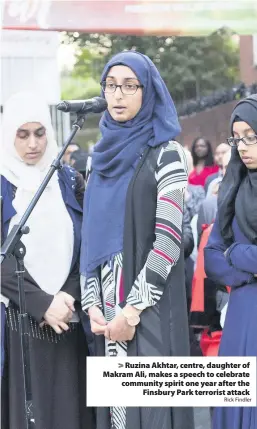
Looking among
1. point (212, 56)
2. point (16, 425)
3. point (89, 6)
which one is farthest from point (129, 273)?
point (212, 56)

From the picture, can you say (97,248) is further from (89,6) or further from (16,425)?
(89,6)

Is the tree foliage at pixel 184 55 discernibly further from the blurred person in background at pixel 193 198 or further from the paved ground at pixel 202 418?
the paved ground at pixel 202 418

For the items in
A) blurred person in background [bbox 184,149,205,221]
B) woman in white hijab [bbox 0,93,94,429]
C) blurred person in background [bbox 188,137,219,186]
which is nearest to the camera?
woman in white hijab [bbox 0,93,94,429]

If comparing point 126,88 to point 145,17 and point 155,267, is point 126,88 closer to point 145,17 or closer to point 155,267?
point 155,267

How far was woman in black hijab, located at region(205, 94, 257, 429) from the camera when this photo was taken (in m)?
3.31

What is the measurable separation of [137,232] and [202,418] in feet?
6.81

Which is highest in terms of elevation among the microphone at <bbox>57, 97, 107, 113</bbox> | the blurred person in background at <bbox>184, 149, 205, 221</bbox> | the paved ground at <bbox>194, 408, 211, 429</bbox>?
the blurred person in background at <bbox>184, 149, 205, 221</bbox>

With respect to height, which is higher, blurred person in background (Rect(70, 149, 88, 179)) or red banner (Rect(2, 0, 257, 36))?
red banner (Rect(2, 0, 257, 36))

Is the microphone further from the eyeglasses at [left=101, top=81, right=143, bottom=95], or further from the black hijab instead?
the black hijab

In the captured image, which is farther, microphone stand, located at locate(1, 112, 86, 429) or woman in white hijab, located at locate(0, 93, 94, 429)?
woman in white hijab, located at locate(0, 93, 94, 429)

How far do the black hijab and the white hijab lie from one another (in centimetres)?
73

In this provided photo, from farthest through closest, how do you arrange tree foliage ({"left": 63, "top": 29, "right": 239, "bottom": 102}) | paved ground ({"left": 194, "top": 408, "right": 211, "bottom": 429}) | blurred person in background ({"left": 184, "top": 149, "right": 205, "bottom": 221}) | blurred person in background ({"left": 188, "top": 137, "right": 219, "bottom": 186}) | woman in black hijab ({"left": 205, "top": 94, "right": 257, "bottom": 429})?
tree foliage ({"left": 63, "top": 29, "right": 239, "bottom": 102}) → blurred person in background ({"left": 188, "top": 137, "right": 219, "bottom": 186}) → blurred person in background ({"left": 184, "top": 149, "right": 205, "bottom": 221}) → paved ground ({"left": 194, "top": 408, "right": 211, "bottom": 429}) → woman in black hijab ({"left": 205, "top": 94, "right": 257, "bottom": 429})

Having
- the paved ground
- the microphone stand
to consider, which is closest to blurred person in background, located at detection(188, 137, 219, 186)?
the paved ground

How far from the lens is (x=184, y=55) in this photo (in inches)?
579
